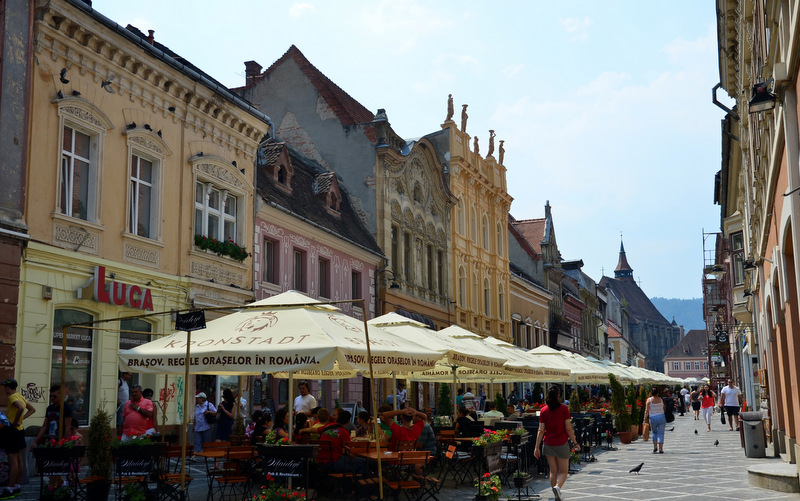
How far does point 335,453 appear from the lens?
11.5 metres

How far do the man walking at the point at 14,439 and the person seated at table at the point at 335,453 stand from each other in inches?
174

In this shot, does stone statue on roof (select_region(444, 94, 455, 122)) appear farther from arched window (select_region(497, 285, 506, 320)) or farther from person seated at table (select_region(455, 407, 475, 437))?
person seated at table (select_region(455, 407, 475, 437))

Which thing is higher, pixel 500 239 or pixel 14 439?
pixel 500 239

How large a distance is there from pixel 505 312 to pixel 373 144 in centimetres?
1889

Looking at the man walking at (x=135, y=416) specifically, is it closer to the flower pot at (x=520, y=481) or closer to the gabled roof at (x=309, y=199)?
the flower pot at (x=520, y=481)

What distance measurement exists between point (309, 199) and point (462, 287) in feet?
50.8

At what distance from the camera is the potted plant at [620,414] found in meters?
27.2

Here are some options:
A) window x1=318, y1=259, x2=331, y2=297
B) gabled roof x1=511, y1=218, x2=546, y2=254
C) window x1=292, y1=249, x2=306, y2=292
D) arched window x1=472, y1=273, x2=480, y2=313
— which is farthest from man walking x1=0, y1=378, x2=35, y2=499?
gabled roof x1=511, y1=218, x2=546, y2=254

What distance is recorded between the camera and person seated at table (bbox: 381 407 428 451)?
1243 centimetres

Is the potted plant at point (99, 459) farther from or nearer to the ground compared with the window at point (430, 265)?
nearer to the ground

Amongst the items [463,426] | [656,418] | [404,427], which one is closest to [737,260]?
[656,418]

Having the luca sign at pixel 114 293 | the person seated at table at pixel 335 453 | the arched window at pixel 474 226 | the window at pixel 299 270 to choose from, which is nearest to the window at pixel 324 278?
the window at pixel 299 270

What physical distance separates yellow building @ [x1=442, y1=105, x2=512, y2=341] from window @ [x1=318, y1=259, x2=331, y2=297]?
13.4 meters

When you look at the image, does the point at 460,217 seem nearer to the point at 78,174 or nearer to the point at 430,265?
the point at 430,265
